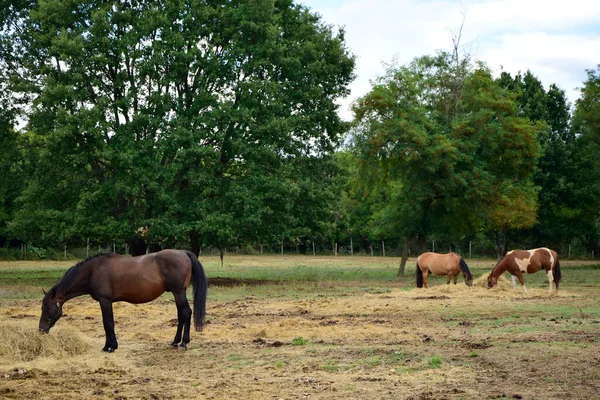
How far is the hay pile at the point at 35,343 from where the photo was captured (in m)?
10.7

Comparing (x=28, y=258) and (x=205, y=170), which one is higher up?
(x=205, y=170)

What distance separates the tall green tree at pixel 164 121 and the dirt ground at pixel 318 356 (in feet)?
33.8

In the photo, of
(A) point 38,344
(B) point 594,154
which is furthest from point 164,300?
(B) point 594,154

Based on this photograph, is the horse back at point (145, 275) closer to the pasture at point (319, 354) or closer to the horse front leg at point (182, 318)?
the horse front leg at point (182, 318)

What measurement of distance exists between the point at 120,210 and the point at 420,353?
68.2 feet

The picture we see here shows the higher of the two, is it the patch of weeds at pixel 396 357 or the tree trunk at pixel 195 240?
the tree trunk at pixel 195 240

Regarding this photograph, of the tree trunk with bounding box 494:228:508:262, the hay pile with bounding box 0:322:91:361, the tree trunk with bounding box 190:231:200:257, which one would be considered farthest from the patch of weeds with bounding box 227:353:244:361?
the tree trunk with bounding box 494:228:508:262

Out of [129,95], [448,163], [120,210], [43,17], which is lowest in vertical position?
[120,210]

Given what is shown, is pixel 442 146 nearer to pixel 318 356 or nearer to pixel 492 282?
pixel 492 282

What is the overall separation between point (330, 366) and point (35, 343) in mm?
4729

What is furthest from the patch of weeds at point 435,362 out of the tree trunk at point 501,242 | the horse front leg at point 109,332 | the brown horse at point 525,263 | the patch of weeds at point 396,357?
the tree trunk at point 501,242

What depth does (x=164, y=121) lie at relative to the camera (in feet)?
92.5

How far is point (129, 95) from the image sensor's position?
2827cm

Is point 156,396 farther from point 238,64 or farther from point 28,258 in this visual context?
point 28,258
